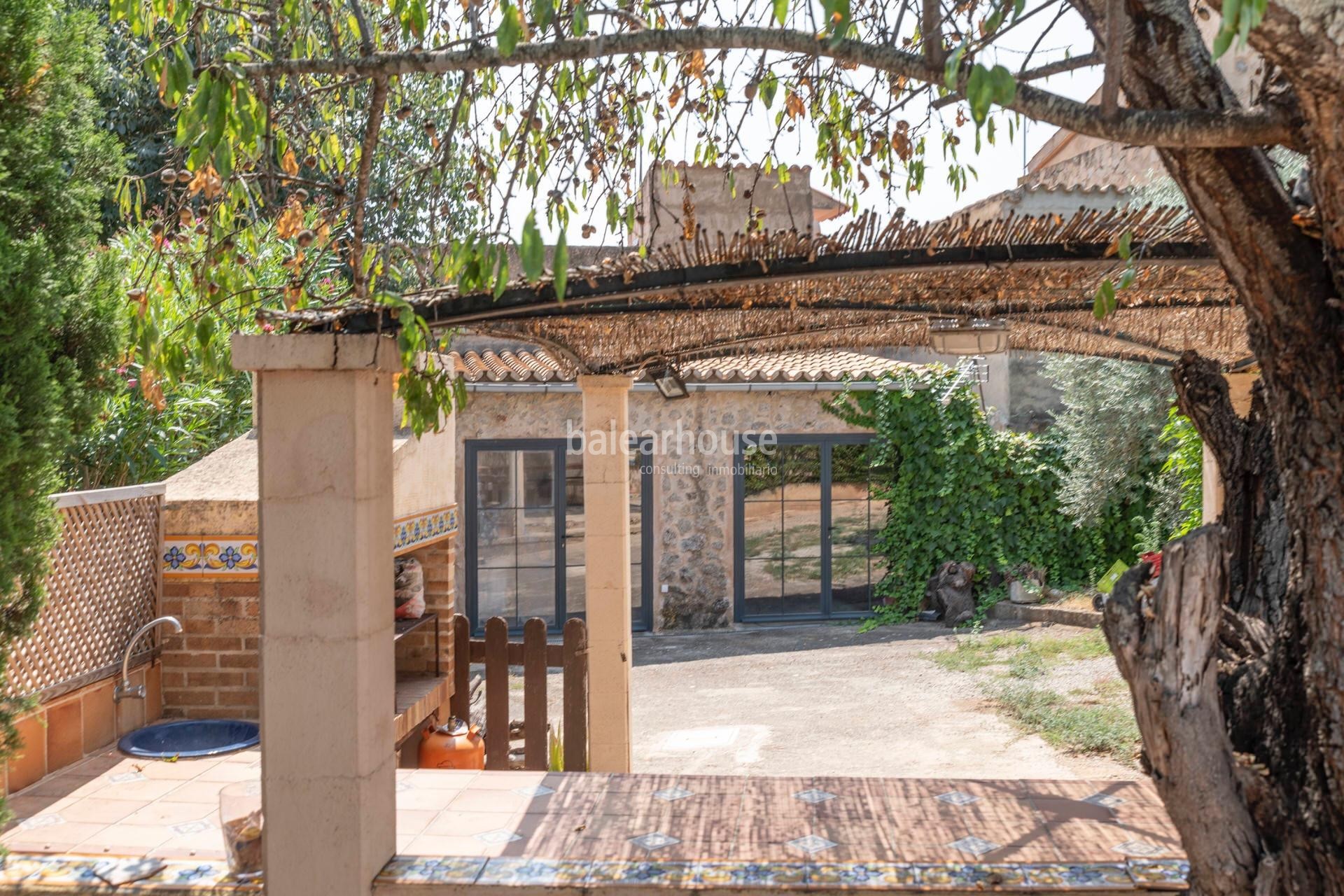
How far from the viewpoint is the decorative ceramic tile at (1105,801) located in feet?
13.2

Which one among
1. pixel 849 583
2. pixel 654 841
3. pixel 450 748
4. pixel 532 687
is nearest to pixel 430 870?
pixel 654 841

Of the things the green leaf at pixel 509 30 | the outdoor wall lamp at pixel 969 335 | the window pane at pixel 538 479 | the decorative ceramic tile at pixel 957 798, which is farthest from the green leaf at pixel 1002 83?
the window pane at pixel 538 479

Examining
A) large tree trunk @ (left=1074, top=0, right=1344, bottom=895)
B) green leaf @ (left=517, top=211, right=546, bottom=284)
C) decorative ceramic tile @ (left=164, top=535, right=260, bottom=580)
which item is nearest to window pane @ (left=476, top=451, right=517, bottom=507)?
decorative ceramic tile @ (left=164, top=535, right=260, bottom=580)

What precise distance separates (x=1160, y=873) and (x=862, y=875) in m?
0.87

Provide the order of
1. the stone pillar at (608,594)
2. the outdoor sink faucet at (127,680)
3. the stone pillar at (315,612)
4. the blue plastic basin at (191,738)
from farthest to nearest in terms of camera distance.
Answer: the stone pillar at (608,594) < the outdoor sink faucet at (127,680) < the blue plastic basin at (191,738) < the stone pillar at (315,612)

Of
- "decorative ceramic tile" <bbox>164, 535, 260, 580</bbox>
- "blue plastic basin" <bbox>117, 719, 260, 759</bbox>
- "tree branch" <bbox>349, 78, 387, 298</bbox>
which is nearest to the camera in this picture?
"tree branch" <bbox>349, 78, 387, 298</bbox>

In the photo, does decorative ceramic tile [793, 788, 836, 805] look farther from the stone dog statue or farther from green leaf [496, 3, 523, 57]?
the stone dog statue

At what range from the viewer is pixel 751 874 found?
3.28m

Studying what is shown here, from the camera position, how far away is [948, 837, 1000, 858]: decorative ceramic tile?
3514 mm

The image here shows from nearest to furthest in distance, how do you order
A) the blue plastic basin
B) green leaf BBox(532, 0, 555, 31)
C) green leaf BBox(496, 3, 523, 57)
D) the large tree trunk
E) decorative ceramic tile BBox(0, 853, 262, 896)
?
1. green leaf BBox(496, 3, 523, 57)
2. the large tree trunk
3. green leaf BBox(532, 0, 555, 31)
4. decorative ceramic tile BBox(0, 853, 262, 896)
5. the blue plastic basin

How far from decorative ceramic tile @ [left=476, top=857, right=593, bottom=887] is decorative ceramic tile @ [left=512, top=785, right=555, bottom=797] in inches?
31.8

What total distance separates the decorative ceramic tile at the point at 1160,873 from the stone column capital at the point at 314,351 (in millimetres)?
2647

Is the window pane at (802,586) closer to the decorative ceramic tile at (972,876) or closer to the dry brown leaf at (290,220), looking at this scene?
the decorative ceramic tile at (972,876)

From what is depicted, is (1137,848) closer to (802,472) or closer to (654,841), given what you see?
(654,841)
